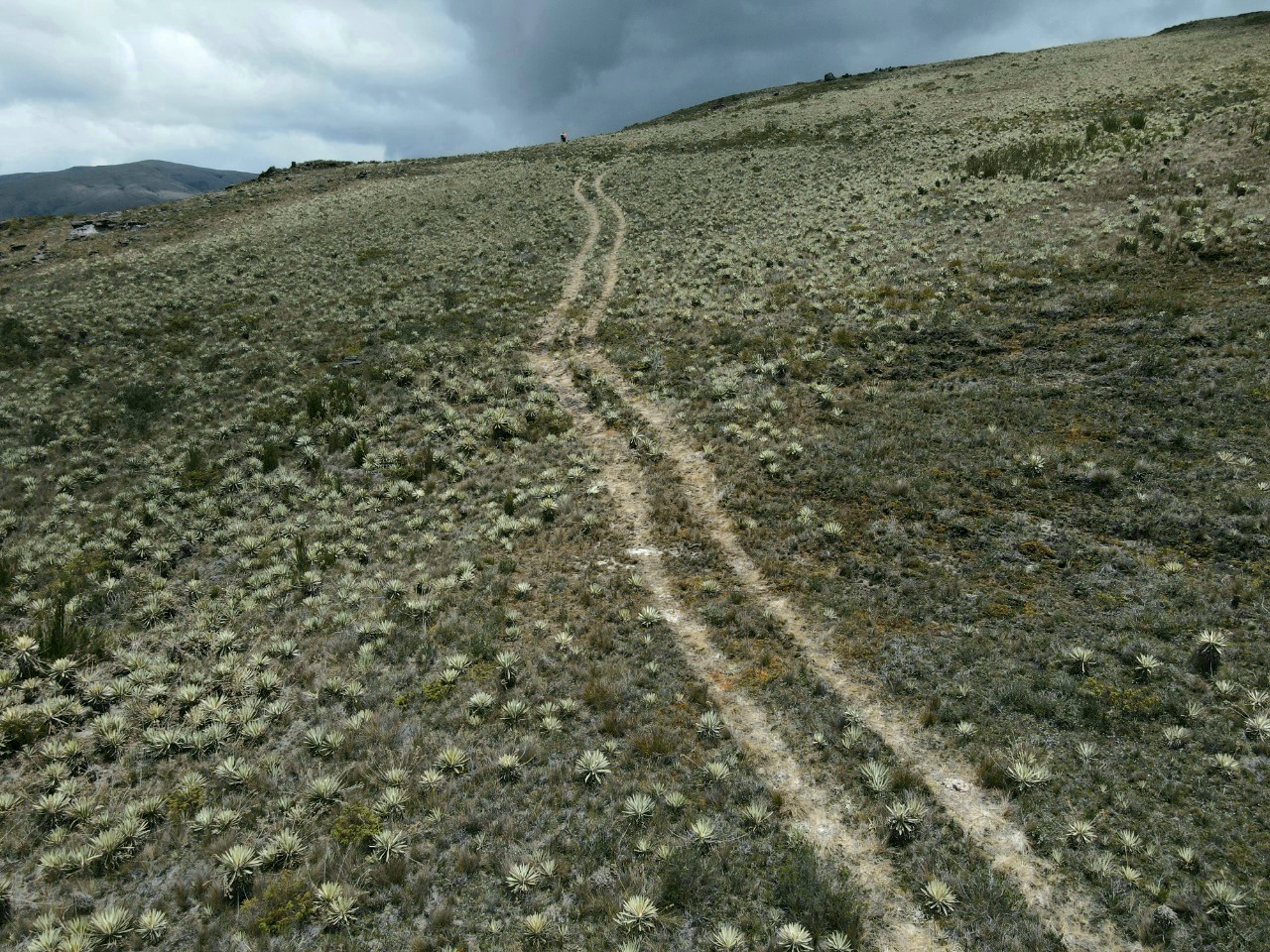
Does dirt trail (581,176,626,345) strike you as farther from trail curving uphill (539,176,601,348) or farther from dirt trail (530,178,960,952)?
dirt trail (530,178,960,952)

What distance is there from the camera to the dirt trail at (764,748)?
7.26 metres

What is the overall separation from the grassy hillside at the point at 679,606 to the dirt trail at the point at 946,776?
62 millimetres

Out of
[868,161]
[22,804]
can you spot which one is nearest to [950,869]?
[22,804]

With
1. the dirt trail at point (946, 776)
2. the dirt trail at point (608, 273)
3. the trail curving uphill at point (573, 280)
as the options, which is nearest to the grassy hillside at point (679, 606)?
the dirt trail at point (946, 776)

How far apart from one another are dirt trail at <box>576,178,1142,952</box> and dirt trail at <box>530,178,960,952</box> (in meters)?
1.33

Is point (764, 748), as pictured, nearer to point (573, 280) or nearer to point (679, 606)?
point (679, 606)

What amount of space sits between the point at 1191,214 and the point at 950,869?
3149 centimetres

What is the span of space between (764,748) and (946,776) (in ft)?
8.79

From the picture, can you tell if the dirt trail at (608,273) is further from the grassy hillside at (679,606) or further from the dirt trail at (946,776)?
the dirt trail at (946,776)

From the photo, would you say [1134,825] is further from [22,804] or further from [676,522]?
[22,804]

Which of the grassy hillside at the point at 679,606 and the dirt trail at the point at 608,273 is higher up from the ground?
the dirt trail at the point at 608,273

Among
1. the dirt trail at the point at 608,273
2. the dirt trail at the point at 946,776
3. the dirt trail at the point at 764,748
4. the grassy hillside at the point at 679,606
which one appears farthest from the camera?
the dirt trail at the point at 608,273

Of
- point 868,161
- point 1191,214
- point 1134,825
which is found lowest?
point 1134,825

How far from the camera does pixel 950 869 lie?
25.2 feet
